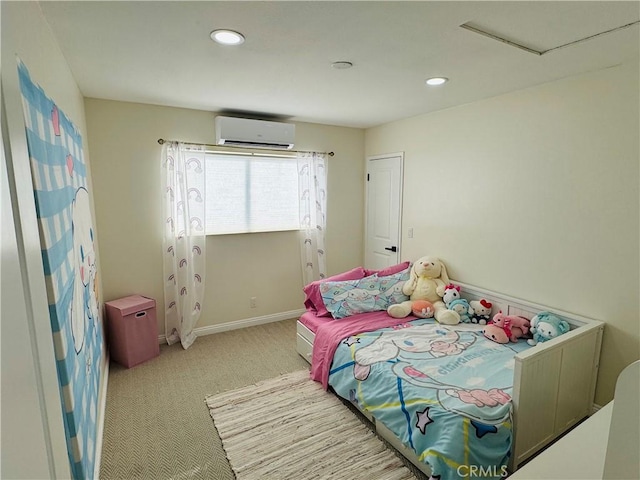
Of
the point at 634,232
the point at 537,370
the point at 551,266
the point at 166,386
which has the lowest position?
the point at 166,386

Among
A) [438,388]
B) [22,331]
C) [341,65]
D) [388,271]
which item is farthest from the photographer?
[388,271]

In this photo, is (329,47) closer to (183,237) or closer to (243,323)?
(183,237)

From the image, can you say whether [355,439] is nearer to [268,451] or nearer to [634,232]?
[268,451]

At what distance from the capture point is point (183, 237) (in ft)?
11.5

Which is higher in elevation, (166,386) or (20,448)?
(20,448)

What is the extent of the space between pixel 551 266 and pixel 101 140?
3.99 m

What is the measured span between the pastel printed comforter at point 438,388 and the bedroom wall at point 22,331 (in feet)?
5.36

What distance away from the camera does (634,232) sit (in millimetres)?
2195

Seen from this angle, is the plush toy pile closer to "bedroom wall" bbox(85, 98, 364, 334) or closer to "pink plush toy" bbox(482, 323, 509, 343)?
"pink plush toy" bbox(482, 323, 509, 343)

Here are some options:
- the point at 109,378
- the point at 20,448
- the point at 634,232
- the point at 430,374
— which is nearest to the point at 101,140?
the point at 109,378

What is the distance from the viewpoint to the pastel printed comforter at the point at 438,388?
1765 millimetres

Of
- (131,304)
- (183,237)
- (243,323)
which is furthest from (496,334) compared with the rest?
(131,304)

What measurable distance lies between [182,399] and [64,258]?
1.73m

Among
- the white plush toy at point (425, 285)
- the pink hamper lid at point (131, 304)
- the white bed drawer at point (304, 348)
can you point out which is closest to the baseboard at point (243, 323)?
the pink hamper lid at point (131, 304)
